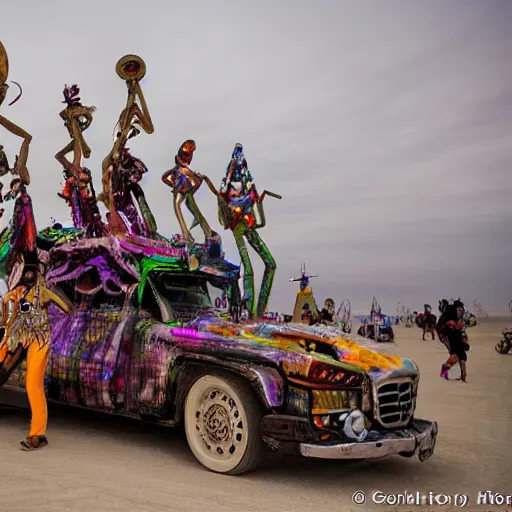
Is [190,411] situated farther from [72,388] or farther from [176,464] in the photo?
[72,388]

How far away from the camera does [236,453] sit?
5570 millimetres

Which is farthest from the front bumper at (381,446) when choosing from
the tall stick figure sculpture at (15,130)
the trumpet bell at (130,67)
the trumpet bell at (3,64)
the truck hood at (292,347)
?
the trumpet bell at (3,64)

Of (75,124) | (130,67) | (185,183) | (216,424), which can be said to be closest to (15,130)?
(75,124)

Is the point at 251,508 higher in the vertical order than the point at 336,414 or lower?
lower

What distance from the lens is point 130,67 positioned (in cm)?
903

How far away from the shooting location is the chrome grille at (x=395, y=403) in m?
5.52

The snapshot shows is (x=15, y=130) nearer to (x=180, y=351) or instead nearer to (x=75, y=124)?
(x=75, y=124)

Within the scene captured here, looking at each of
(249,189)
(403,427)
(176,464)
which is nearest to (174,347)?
(176,464)

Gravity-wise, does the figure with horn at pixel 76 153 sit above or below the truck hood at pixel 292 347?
above

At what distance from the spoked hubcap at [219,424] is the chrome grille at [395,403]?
120 centimetres

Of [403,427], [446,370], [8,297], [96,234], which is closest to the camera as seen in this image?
[403,427]

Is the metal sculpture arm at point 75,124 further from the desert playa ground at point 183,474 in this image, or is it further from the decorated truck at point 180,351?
the desert playa ground at point 183,474

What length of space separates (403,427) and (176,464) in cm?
209

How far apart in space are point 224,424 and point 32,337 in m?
2.22
